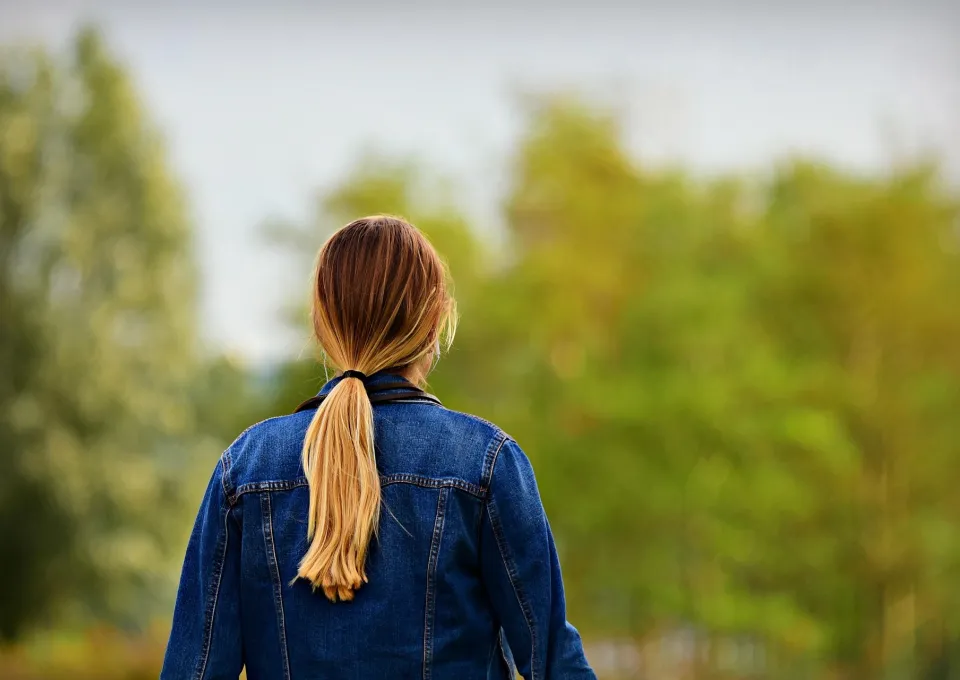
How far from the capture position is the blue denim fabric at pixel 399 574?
1874 mm

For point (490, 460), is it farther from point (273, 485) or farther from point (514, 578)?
point (273, 485)

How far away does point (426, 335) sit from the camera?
6.61ft

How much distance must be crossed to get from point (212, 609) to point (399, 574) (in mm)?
361

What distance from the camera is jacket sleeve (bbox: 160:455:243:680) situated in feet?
6.46

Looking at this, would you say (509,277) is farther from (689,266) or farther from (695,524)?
(695,524)

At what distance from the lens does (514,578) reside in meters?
1.90

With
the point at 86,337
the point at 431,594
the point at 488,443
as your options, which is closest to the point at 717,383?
the point at 86,337

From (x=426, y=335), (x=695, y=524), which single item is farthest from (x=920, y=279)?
(x=426, y=335)

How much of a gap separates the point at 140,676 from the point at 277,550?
13.3 meters

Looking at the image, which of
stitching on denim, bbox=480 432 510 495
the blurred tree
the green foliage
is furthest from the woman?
the blurred tree

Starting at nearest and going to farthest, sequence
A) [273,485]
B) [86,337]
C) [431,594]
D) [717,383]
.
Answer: [431,594], [273,485], [86,337], [717,383]

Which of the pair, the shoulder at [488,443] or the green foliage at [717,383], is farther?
the green foliage at [717,383]

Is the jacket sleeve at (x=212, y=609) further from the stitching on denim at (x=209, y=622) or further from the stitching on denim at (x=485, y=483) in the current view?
the stitching on denim at (x=485, y=483)

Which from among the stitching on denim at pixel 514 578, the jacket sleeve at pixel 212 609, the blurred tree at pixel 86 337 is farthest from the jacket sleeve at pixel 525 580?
the blurred tree at pixel 86 337
